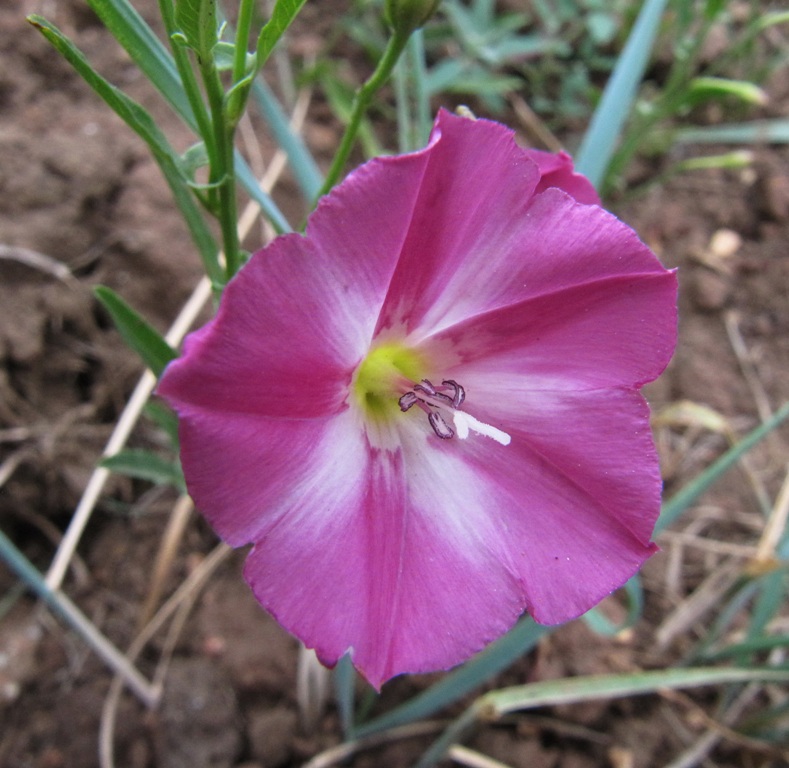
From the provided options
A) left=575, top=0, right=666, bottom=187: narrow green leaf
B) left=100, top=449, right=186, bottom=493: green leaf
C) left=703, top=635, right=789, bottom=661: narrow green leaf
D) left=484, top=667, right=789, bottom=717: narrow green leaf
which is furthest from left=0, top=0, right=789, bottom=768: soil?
left=575, top=0, right=666, bottom=187: narrow green leaf

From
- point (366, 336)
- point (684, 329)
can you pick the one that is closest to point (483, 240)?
point (366, 336)

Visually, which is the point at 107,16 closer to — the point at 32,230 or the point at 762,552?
the point at 32,230

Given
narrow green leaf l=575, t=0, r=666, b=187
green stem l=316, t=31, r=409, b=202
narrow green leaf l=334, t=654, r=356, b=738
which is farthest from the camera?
narrow green leaf l=575, t=0, r=666, b=187

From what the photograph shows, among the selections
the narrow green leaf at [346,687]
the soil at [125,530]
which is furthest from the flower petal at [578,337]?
the soil at [125,530]

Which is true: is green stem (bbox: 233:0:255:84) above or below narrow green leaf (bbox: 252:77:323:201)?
above

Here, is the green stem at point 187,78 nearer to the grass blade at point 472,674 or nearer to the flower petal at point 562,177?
the flower petal at point 562,177

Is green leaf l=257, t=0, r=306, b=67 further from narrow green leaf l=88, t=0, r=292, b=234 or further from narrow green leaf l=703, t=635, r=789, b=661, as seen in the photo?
narrow green leaf l=703, t=635, r=789, b=661

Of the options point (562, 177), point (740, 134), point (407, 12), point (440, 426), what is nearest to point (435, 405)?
point (440, 426)
